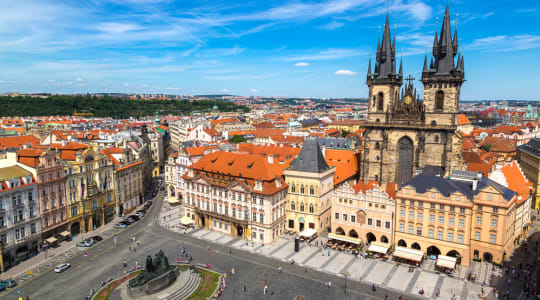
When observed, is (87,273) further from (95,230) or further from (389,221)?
(389,221)

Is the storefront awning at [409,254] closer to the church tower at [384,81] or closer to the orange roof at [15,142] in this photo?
the church tower at [384,81]

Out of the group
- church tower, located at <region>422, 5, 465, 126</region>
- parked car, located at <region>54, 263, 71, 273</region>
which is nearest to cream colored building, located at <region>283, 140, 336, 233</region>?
church tower, located at <region>422, 5, 465, 126</region>

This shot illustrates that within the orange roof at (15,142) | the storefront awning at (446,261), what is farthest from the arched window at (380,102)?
the orange roof at (15,142)

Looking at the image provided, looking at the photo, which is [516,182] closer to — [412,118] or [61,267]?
[412,118]

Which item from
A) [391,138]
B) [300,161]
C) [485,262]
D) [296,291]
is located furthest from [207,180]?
[485,262]

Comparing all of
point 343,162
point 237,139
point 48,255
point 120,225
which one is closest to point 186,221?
point 120,225

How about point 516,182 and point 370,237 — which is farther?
point 516,182
